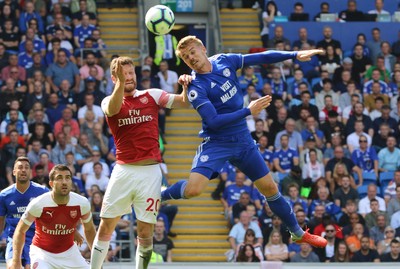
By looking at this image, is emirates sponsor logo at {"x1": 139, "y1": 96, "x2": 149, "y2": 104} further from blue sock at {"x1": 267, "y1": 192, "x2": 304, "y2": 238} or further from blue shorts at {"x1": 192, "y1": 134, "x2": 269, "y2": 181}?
blue sock at {"x1": 267, "y1": 192, "x2": 304, "y2": 238}

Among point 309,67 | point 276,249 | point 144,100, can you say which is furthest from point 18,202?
point 309,67

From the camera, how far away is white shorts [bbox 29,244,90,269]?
14328 millimetres

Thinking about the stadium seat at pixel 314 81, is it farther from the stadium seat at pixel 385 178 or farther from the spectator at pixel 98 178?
the spectator at pixel 98 178

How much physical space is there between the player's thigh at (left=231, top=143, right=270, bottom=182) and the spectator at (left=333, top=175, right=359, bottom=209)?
27.2 ft

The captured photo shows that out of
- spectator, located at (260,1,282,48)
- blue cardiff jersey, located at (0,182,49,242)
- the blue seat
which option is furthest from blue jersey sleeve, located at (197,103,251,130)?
spectator, located at (260,1,282,48)

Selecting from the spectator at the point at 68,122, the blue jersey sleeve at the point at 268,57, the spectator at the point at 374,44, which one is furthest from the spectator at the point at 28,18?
the blue jersey sleeve at the point at 268,57

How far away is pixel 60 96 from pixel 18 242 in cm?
961

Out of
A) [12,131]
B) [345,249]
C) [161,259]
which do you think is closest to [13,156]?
[12,131]

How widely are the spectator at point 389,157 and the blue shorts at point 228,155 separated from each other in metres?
9.73

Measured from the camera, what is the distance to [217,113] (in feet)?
46.6

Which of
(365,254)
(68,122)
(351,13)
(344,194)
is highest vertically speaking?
(351,13)

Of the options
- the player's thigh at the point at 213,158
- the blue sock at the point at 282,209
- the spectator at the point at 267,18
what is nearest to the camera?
the player's thigh at the point at 213,158

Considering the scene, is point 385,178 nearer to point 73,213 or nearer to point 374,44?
point 374,44

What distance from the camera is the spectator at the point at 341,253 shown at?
21.1 meters
